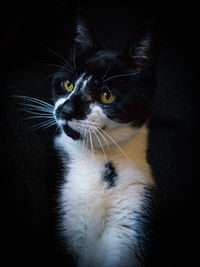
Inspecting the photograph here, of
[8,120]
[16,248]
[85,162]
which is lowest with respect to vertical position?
[16,248]

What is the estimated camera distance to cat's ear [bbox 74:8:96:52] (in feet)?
2.40

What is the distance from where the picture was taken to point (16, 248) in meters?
0.55

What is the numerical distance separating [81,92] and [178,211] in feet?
1.99

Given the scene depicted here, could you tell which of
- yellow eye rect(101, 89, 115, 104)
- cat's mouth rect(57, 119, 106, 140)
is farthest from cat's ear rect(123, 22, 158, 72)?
cat's mouth rect(57, 119, 106, 140)

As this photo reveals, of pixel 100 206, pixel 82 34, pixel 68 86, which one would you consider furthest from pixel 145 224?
pixel 82 34

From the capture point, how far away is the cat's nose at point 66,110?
584mm

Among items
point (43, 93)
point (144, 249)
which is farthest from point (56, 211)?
point (43, 93)

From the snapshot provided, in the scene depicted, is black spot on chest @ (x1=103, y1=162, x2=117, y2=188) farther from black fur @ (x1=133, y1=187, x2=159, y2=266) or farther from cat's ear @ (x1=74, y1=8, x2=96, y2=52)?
cat's ear @ (x1=74, y1=8, x2=96, y2=52)

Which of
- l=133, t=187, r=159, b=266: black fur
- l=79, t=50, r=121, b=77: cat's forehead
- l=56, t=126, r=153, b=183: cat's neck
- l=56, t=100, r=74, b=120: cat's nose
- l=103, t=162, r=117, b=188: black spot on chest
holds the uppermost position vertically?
l=79, t=50, r=121, b=77: cat's forehead

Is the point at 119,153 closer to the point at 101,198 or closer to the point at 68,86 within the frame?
the point at 101,198

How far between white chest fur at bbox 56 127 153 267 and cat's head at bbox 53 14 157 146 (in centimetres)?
10

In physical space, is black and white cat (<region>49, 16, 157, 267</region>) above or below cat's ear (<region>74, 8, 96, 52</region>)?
below

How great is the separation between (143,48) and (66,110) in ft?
1.03

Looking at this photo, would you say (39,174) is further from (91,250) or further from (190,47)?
(190,47)
